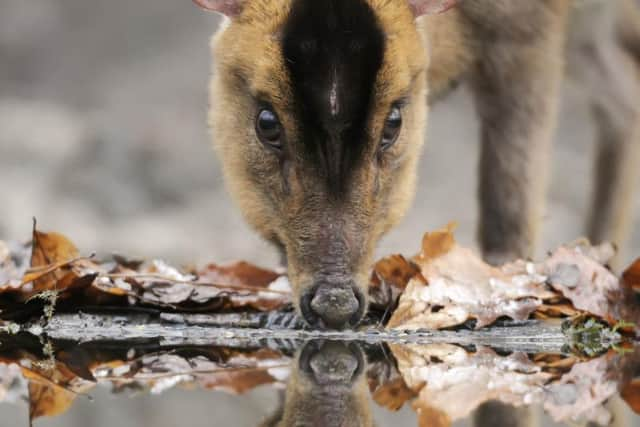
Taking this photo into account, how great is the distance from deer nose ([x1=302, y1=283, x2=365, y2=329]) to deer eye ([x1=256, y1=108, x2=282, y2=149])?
64cm

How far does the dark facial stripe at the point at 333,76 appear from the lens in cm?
387

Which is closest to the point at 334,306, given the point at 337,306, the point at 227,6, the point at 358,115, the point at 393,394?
the point at 337,306

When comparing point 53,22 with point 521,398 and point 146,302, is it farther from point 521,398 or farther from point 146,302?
point 521,398

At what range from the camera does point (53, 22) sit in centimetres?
1156

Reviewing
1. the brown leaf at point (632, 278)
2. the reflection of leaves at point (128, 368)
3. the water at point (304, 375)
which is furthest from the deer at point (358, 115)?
the brown leaf at point (632, 278)

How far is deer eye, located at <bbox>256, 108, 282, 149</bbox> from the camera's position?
13.8 ft

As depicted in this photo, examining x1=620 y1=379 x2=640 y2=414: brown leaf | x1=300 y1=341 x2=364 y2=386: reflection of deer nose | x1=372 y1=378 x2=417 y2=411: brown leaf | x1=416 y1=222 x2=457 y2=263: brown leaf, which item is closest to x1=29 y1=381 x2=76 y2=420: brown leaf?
x1=300 y1=341 x2=364 y2=386: reflection of deer nose

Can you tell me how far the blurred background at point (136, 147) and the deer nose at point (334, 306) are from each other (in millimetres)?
4961

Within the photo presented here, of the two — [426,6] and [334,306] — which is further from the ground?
[426,6]

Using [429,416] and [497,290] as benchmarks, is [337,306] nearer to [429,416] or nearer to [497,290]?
[497,290]

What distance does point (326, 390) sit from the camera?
288 centimetres

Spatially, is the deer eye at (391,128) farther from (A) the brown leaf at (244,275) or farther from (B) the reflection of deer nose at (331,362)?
(B) the reflection of deer nose at (331,362)

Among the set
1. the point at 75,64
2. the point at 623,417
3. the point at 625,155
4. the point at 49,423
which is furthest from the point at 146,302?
the point at 75,64

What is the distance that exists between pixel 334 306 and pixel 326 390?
2.96 feet
